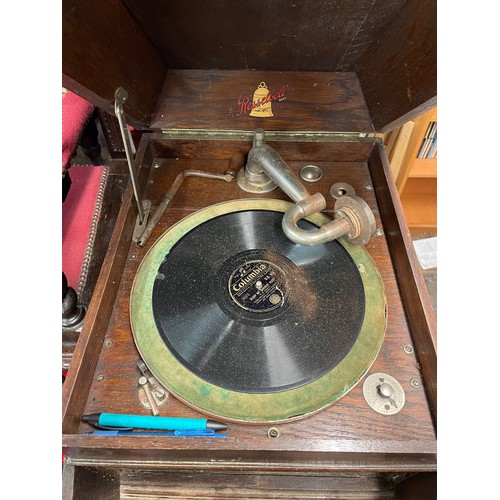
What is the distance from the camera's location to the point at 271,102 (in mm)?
1266

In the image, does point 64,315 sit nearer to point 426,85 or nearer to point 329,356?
point 329,356

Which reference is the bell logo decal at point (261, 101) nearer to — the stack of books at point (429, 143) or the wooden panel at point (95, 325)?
the wooden panel at point (95, 325)

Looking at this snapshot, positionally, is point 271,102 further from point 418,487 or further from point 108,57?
point 418,487

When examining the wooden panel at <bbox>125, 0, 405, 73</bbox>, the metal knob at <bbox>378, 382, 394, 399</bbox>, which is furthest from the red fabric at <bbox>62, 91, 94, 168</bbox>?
the metal knob at <bbox>378, 382, 394, 399</bbox>

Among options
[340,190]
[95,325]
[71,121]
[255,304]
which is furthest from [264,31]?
[95,325]

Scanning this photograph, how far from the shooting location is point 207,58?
1.24 metres

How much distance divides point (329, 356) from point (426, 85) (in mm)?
673

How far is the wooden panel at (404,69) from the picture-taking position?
96 cm

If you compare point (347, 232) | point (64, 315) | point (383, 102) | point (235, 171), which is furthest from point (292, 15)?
point (64, 315)

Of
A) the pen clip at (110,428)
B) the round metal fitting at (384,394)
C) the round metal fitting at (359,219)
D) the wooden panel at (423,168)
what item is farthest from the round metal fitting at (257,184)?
the wooden panel at (423,168)

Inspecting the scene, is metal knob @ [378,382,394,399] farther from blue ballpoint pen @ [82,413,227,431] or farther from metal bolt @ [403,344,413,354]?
blue ballpoint pen @ [82,413,227,431]

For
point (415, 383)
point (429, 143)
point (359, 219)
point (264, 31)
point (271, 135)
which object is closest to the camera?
point (415, 383)

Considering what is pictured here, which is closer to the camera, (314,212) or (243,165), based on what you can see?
(314,212)

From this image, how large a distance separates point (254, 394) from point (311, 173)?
70cm
